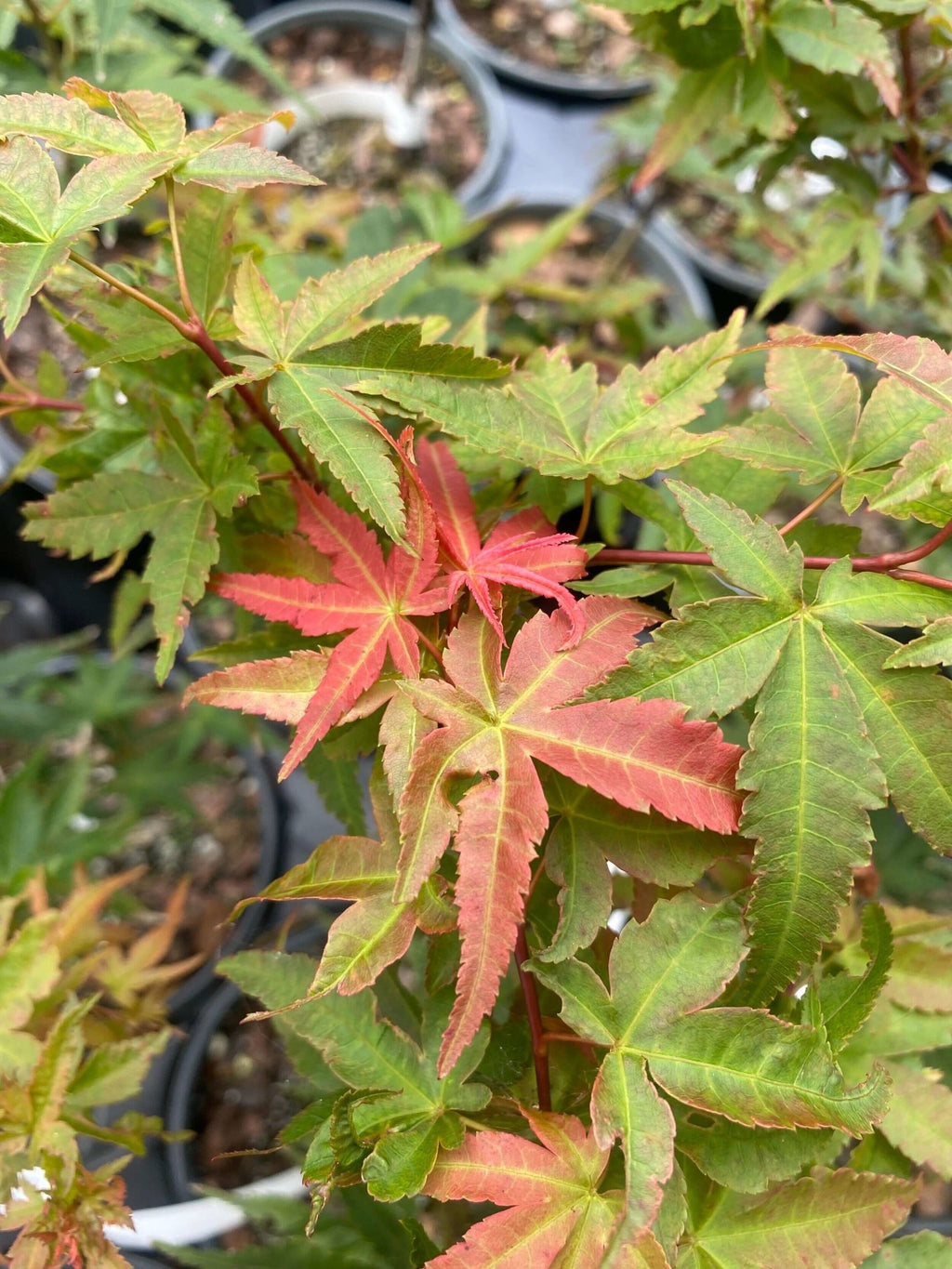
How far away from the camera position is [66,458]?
0.76 metres

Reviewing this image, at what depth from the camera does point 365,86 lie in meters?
1.97

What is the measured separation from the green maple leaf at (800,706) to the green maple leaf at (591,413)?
6cm

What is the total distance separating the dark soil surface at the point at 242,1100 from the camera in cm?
117

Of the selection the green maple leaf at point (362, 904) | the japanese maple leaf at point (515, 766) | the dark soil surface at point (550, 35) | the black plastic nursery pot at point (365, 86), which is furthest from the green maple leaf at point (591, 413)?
the dark soil surface at point (550, 35)

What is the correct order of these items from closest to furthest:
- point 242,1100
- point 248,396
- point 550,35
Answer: point 248,396
point 242,1100
point 550,35

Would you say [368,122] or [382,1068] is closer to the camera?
[382,1068]

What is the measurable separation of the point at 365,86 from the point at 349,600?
1.79 metres

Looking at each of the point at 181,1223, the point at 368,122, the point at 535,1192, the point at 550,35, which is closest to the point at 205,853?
the point at 181,1223

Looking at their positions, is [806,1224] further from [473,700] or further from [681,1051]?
[473,700]

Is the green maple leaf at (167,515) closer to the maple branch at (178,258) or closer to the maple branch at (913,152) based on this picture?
the maple branch at (178,258)

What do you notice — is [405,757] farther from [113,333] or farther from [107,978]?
[107,978]

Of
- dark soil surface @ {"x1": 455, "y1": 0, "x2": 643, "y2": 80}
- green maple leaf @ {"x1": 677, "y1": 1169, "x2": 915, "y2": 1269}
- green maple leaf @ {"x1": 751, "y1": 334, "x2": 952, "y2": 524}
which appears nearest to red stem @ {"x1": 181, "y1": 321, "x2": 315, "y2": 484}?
green maple leaf @ {"x1": 751, "y1": 334, "x2": 952, "y2": 524}

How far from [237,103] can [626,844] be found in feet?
3.55

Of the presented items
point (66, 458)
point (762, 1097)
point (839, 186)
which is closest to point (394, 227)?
point (839, 186)
